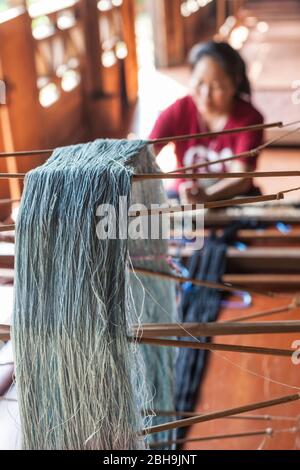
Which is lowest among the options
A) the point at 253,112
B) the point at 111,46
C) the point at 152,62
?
the point at 253,112

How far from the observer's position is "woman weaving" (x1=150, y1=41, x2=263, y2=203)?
167cm

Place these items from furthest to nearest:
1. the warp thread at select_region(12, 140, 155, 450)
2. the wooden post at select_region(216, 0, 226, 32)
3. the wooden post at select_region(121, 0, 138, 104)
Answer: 1. the wooden post at select_region(216, 0, 226, 32)
2. the wooden post at select_region(121, 0, 138, 104)
3. the warp thread at select_region(12, 140, 155, 450)

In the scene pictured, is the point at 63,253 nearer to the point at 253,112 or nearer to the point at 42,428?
the point at 42,428

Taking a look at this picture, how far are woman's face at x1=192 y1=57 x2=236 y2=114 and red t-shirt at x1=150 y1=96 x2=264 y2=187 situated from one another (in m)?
0.04

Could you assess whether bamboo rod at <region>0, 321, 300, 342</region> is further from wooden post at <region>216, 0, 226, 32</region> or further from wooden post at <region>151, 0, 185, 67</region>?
wooden post at <region>216, 0, 226, 32</region>

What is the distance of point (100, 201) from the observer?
0.65m

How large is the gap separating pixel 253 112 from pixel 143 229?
1.00 metres

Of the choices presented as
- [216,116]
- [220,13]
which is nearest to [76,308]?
[216,116]

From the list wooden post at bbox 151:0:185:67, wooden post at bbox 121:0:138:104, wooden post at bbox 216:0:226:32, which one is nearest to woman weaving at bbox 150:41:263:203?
wooden post at bbox 121:0:138:104

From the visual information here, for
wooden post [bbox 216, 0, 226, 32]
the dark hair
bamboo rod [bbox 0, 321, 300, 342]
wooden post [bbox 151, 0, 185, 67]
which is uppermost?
wooden post [bbox 216, 0, 226, 32]

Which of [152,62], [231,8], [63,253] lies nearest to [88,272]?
[63,253]

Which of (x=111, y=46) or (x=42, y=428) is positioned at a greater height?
(x=111, y=46)

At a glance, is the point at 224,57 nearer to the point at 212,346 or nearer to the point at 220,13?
the point at 212,346
